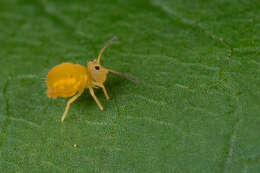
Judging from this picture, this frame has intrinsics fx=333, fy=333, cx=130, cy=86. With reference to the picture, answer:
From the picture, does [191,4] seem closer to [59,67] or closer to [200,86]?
[200,86]

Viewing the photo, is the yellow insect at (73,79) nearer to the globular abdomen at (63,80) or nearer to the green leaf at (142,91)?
the globular abdomen at (63,80)

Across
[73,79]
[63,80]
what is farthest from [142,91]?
[63,80]

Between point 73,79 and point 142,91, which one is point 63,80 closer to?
point 73,79

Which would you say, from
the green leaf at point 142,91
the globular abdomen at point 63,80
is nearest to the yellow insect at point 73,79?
the globular abdomen at point 63,80

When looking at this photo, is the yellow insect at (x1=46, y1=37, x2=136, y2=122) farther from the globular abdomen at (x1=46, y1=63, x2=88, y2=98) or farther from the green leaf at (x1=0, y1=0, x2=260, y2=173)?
the green leaf at (x1=0, y1=0, x2=260, y2=173)

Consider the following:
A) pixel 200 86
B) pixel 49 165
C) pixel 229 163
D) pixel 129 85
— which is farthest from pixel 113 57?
pixel 229 163

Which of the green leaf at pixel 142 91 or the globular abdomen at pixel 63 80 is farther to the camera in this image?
the globular abdomen at pixel 63 80
